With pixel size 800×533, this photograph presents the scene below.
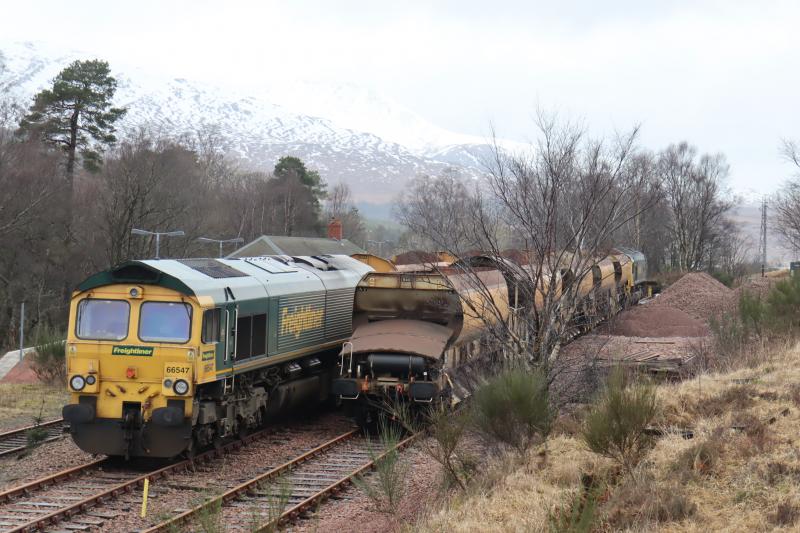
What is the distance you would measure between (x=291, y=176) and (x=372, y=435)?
58.6 metres

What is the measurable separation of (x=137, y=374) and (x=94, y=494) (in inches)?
77.0

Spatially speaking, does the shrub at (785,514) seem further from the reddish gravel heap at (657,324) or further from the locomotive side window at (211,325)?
the reddish gravel heap at (657,324)

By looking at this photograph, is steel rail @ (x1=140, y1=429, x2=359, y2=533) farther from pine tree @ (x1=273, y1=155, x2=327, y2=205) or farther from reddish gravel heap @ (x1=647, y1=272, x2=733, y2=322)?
pine tree @ (x1=273, y1=155, x2=327, y2=205)

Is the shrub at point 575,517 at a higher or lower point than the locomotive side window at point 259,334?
lower

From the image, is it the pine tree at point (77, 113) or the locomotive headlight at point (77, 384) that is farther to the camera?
the pine tree at point (77, 113)

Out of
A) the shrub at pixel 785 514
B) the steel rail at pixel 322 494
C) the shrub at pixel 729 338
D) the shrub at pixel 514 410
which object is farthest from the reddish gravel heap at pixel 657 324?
the shrub at pixel 785 514

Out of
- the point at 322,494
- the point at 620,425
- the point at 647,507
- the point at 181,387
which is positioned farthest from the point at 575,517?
the point at 181,387

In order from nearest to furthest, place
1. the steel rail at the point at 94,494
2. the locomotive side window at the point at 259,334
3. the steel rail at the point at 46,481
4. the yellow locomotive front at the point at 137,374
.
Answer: the steel rail at the point at 94,494 → the steel rail at the point at 46,481 → the yellow locomotive front at the point at 137,374 → the locomotive side window at the point at 259,334

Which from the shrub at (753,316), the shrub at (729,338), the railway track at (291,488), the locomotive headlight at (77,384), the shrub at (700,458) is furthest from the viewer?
the shrub at (753,316)

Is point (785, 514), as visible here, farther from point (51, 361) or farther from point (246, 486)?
point (51, 361)

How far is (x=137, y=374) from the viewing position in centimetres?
1355

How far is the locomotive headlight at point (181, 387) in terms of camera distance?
→ 13344 millimetres

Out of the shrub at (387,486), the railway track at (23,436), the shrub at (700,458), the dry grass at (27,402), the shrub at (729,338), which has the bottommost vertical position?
the dry grass at (27,402)

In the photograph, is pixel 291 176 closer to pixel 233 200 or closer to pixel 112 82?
pixel 233 200
